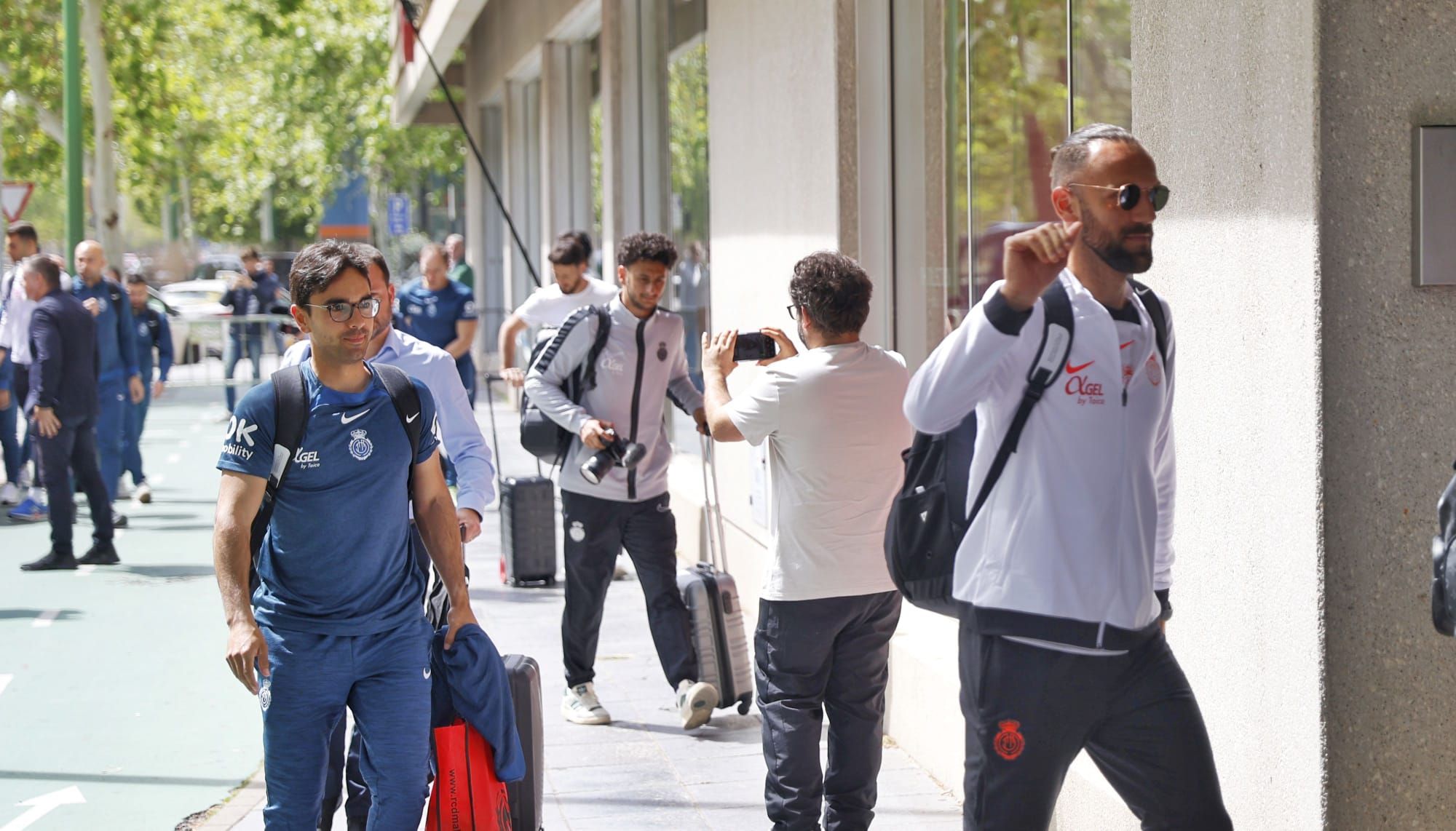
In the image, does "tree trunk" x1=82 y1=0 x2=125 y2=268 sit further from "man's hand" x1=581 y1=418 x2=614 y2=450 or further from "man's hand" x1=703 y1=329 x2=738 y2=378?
"man's hand" x1=703 y1=329 x2=738 y2=378

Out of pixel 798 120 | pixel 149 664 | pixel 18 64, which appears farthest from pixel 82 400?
pixel 18 64

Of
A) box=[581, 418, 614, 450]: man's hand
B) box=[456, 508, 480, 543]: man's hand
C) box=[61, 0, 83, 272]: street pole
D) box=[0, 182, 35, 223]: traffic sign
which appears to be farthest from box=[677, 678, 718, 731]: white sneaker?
box=[0, 182, 35, 223]: traffic sign

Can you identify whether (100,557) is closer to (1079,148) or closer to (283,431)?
(283,431)

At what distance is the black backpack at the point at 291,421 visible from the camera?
3.88 m

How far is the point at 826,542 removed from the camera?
4.64 metres

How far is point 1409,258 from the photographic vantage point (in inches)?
150

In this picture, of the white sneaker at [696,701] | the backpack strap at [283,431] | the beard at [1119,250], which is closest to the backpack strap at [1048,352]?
the beard at [1119,250]

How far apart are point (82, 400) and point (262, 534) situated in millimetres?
7633

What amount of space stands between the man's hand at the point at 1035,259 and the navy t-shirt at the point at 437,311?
10101 mm

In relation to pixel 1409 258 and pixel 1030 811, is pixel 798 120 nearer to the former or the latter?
pixel 1409 258

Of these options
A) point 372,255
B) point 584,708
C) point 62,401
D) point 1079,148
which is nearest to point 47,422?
point 62,401

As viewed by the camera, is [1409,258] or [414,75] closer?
[1409,258]

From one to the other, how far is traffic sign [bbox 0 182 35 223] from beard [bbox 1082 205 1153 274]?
806 inches

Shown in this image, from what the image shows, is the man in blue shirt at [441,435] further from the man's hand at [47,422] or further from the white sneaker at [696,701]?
the man's hand at [47,422]
